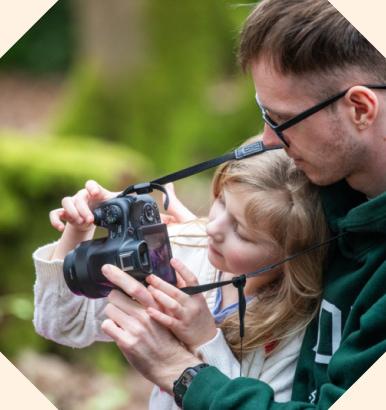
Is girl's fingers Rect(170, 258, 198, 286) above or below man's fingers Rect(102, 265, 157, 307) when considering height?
below

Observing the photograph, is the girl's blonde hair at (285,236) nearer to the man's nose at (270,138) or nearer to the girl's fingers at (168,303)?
the man's nose at (270,138)

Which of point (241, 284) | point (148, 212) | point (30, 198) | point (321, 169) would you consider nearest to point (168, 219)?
point (148, 212)

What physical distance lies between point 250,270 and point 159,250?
0.26 m

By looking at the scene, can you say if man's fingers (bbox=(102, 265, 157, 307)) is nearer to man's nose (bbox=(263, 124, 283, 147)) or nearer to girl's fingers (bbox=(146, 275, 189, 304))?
girl's fingers (bbox=(146, 275, 189, 304))

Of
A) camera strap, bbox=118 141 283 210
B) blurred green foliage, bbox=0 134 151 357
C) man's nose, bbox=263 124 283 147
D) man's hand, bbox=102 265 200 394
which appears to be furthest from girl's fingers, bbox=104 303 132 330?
blurred green foliage, bbox=0 134 151 357

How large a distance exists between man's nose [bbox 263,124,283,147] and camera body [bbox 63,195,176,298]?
384mm

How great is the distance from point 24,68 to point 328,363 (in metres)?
14.8

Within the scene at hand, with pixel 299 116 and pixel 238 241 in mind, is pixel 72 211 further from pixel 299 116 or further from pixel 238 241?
pixel 299 116

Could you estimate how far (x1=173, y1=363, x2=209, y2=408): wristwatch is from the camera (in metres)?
2.29

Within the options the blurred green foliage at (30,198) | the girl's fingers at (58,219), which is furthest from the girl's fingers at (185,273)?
the blurred green foliage at (30,198)

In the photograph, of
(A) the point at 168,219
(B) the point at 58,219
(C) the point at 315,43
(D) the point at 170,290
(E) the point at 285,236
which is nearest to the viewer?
(C) the point at 315,43

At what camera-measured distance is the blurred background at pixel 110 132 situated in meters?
5.64

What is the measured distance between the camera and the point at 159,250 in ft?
8.17

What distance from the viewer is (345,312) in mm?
2297
